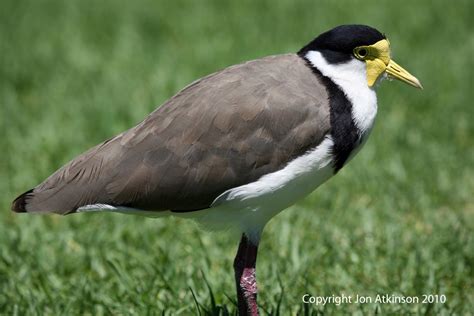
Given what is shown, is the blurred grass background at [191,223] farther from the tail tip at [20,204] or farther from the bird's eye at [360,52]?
the bird's eye at [360,52]

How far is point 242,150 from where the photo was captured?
3785 mm

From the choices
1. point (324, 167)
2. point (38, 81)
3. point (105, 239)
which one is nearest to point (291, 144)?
point (324, 167)

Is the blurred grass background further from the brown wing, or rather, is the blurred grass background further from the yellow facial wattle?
the yellow facial wattle

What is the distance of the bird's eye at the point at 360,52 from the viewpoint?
Result: 400 centimetres

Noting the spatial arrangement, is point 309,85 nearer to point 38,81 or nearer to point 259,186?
point 259,186

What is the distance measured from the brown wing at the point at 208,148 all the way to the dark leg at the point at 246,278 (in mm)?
365

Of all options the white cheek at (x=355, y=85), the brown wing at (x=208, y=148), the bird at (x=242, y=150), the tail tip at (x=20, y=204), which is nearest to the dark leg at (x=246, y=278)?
the bird at (x=242, y=150)

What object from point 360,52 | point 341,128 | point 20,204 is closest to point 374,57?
point 360,52

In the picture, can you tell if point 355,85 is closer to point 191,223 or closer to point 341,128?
point 341,128

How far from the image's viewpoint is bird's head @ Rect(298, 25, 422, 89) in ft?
13.1

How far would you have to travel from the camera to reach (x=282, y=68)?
4.00m

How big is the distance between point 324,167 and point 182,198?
25.6 inches

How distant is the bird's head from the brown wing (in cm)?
15

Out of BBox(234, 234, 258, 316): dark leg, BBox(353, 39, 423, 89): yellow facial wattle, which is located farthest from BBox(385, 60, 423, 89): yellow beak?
BBox(234, 234, 258, 316): dark leg
